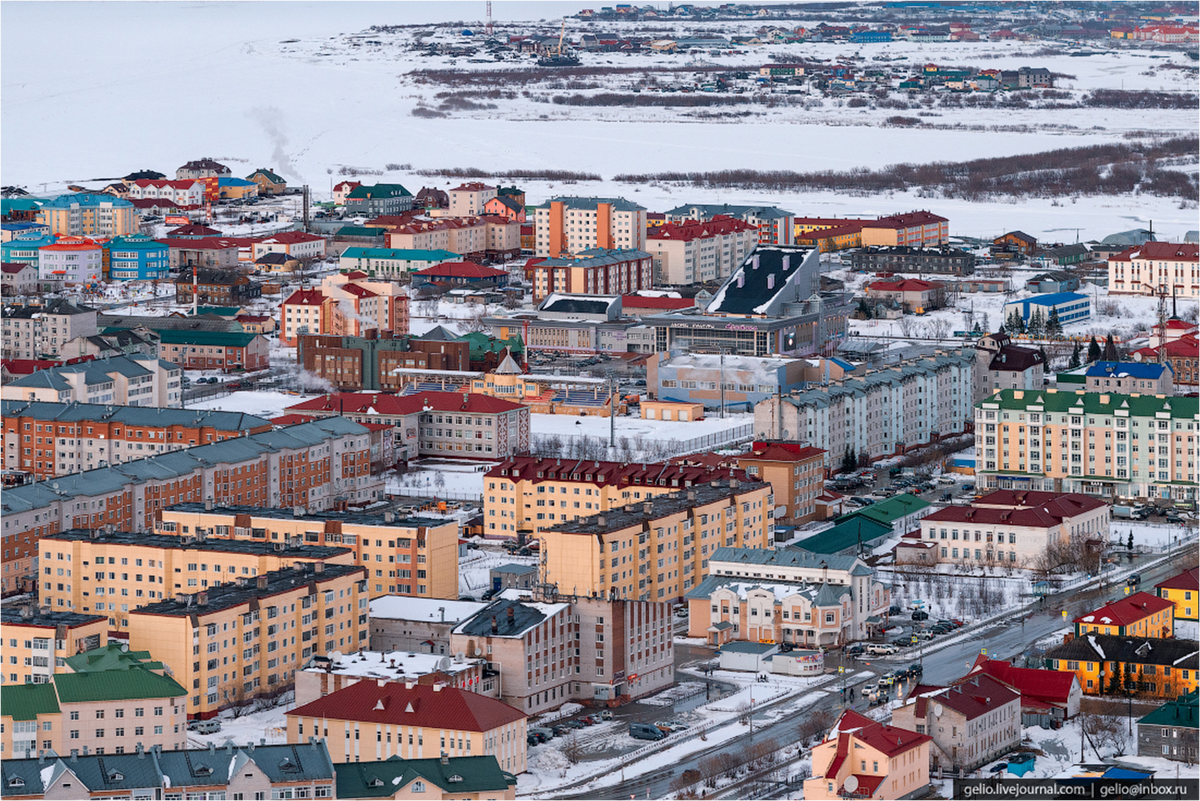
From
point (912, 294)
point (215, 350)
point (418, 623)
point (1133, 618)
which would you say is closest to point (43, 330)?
point (215, 350)

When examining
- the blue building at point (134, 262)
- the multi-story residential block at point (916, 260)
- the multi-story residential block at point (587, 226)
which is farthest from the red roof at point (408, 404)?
the blue building at point (134, 262)

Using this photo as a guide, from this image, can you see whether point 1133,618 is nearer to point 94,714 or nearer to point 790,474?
point 790,474

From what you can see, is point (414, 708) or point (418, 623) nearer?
point (414, 708)

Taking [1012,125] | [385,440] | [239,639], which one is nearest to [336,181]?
[1012,125]

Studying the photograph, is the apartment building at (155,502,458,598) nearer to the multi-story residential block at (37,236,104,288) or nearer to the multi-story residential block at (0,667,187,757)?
the multi-story residential block at (0,667,187,757)

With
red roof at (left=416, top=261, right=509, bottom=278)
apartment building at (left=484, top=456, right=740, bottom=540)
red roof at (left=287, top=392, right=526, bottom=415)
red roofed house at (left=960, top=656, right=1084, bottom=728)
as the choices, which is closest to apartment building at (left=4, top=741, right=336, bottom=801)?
red roofed house at (left=960, top=656, right=1084, bottom=728)

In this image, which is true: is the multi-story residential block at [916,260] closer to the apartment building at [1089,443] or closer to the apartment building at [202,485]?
the apartment building at [1089,443]

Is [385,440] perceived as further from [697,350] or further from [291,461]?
[697,350]
